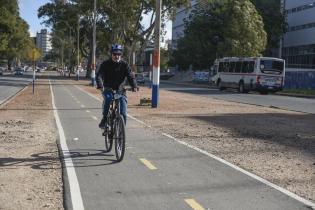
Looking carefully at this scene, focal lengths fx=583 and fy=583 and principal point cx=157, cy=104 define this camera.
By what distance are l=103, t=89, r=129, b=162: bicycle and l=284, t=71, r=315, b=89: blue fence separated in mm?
47442

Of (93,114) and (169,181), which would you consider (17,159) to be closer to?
(169,181)

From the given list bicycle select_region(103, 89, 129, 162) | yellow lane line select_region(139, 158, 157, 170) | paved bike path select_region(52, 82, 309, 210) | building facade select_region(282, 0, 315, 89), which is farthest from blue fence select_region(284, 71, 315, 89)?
yellow lane line select_region(139, 158, 157, 170)

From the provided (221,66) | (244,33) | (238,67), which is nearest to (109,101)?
(238,67)

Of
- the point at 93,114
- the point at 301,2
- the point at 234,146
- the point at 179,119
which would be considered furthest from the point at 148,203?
the point at 301,2

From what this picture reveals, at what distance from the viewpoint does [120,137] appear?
10.3 metres

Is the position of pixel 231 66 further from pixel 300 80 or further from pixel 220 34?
pixel 220 34

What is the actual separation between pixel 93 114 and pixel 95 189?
12786 millimetres

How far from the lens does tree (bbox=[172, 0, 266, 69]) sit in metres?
68.7

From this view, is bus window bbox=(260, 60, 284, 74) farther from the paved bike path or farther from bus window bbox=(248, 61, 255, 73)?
the paved bike path

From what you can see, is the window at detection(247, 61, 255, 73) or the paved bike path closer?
the paved bike path

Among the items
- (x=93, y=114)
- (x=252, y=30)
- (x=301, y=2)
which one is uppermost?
(x=301, y=2)

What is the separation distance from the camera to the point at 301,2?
8550 centimetres

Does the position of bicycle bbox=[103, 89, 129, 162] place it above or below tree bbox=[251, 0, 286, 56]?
below

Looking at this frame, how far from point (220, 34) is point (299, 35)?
1220cm
